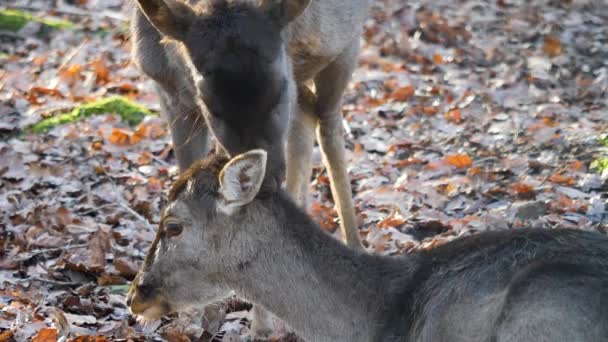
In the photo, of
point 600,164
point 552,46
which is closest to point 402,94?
point 552,46

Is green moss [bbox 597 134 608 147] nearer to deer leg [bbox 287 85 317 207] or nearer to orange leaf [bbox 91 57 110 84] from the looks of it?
deer leg [bbox 287 85 317 207]

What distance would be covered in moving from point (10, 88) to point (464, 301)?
826 centimetres

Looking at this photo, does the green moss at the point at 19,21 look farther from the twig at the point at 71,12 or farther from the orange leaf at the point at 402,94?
the orange leaf at the point at 402,94

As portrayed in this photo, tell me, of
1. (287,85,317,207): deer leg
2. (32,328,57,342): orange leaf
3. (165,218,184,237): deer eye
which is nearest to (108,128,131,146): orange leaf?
(287,85,317,207): deer leg

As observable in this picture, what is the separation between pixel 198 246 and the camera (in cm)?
556

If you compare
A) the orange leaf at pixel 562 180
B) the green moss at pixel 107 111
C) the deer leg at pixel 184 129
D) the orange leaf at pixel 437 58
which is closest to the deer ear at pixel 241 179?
the deer leg at pixel 184 129

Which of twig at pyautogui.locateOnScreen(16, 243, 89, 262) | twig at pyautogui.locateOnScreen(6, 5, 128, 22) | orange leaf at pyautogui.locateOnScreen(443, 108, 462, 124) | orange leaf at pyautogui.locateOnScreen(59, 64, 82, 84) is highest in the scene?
twig at pyautogui.locateOnScreen(16, 243, 89, 262)

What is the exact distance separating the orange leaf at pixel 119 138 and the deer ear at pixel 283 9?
4075mm

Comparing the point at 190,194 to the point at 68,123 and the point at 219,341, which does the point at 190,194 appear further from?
the point at 68,123

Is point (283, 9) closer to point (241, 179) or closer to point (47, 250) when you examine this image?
point (241, 179)

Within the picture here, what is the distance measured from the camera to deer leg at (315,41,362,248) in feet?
27.5

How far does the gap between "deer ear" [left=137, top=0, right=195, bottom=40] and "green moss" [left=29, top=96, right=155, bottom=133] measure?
15.0 feet

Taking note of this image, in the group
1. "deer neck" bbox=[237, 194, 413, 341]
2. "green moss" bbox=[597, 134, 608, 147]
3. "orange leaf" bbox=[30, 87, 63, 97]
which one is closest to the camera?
"deer neck" bbox=[237, 194, 413, 341]

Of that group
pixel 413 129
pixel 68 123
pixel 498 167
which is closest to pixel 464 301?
pixel 498 167
